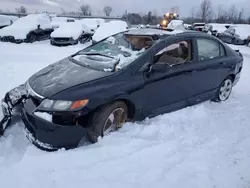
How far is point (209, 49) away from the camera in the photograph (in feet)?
15.3

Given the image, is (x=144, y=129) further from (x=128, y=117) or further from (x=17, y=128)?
(x=17, y=128)

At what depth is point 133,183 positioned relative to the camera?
8.52 feet

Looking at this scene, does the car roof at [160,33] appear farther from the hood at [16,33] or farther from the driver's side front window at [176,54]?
the hood at [16,33]

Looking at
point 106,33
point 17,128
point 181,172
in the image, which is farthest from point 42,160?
point 106,33

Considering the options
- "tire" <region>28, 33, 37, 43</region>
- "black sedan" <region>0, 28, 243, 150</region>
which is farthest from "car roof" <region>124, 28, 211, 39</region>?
"tire" <region>28, 33, 37, 43</region>

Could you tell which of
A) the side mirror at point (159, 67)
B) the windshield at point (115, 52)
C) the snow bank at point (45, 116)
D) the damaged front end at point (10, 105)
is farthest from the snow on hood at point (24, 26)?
the snow bank at point (45, 116)

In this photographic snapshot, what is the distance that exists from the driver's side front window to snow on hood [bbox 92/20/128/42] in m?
8.29

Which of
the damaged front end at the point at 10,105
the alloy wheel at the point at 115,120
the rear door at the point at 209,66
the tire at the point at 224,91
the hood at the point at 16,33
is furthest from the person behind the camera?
the hood at the point at 16,33

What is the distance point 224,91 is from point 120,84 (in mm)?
2869

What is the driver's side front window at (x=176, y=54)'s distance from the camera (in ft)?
12.6

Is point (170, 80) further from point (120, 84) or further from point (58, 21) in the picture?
point (58, 21)

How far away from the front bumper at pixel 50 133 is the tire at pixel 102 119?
0.13 m

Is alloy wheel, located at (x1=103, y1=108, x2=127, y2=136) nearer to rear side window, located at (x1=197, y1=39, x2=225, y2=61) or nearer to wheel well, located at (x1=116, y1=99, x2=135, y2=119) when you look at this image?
wheel well, located at (x1=116, y1=99, x2=135, y2=119)

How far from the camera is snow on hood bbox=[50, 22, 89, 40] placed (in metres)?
13.1
